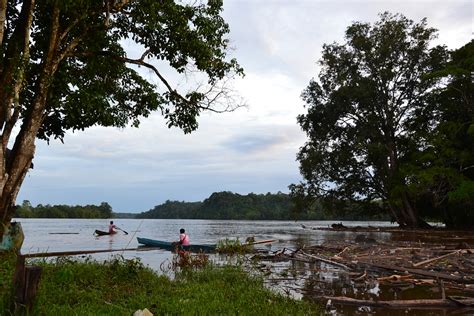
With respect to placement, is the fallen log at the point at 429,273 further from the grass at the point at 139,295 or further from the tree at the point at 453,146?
the tree at the point at 453,146

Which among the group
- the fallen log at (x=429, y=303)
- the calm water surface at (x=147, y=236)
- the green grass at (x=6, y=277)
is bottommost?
the fallen log at (x=429, y=303)

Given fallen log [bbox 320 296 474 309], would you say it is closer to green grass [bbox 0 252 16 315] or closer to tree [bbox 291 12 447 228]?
green grass [bbox 0 252 16 315]

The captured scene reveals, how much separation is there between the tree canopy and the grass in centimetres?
2930

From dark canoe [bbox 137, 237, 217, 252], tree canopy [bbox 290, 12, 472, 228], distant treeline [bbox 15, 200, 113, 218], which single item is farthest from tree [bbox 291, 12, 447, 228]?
distant treeline [bbox 15, 200, 113, 218]

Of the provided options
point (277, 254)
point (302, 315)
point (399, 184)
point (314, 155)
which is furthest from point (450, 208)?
point (302, 315)

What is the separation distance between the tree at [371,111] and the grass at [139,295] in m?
29.8

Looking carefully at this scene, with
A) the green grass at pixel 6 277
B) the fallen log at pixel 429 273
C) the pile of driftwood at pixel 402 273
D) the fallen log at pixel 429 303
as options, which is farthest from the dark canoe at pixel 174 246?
the fallen log at pixel 429 303

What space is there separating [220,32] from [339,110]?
28.4 meters

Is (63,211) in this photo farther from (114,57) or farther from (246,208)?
(114,57)

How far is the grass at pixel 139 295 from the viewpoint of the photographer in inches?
261

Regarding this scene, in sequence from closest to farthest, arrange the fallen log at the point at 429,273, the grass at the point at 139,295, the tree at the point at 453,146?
the grass at the point at 139,295
the fallen log at the point at 429,273
the tree at the point at 453,146

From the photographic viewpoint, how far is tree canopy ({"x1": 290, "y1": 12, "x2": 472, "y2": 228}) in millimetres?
37594

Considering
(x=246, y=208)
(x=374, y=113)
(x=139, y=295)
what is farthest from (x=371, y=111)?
(x=246, y=208)

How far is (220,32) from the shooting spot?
12.7 metres
